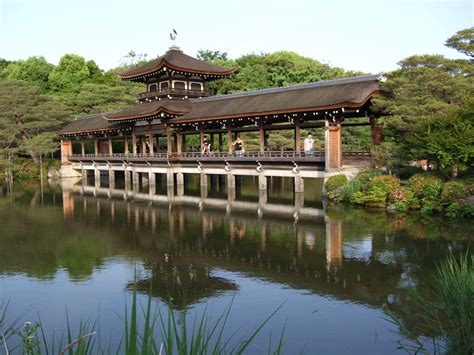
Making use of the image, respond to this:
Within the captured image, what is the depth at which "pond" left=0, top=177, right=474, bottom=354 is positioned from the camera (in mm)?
8641

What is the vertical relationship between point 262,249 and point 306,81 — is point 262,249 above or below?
below

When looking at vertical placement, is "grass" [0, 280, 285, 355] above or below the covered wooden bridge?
below

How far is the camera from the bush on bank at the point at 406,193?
17688 millimetres

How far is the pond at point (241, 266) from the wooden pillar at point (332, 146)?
7.04ft

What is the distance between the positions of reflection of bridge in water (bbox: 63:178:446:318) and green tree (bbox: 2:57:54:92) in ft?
168

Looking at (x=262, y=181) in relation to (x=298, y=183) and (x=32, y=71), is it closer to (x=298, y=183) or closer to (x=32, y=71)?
(x=298, y=183)

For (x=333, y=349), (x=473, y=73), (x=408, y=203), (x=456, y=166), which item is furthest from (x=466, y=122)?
(x=333, y=349)

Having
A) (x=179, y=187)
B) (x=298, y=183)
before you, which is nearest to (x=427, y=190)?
(x=298, y=183)

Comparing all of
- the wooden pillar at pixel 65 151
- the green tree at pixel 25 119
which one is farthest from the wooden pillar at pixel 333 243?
the green tree at pixel 25 119

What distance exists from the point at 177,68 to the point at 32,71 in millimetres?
44132

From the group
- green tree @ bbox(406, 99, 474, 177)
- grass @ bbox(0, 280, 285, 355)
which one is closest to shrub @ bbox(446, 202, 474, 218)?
green tree @ bbox(406, 99, 474, 177)

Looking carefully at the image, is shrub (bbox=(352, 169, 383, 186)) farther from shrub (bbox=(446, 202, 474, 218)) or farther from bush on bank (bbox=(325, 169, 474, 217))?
shrub (bbox=(446, 202, 474, 218))

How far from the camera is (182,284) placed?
1089 centimetres

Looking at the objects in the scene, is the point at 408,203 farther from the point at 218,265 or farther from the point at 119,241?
the point at 119,241
